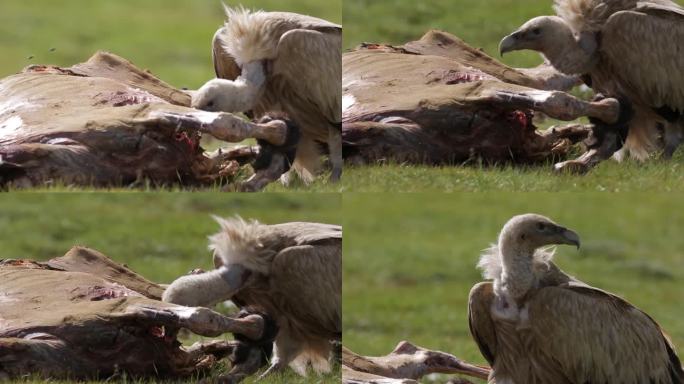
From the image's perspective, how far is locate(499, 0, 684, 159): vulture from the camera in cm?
1279

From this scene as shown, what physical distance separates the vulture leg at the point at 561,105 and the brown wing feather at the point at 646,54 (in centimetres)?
25

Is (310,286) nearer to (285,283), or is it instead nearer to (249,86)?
(285,283)

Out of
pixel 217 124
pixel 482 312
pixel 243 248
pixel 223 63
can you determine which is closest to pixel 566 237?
pixel 482 312

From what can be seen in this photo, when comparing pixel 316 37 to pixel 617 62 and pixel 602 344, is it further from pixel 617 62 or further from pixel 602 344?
pixel 602 344

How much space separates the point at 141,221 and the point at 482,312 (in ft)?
27.1

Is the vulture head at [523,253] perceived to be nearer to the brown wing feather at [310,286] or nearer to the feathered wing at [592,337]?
the feathered wing at [592,337]

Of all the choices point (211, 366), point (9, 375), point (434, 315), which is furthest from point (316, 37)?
point (434, 315)

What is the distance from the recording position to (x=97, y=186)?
12.6 m

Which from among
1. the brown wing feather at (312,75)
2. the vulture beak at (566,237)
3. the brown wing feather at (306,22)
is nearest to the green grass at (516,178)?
the vulture beak at (566,237)

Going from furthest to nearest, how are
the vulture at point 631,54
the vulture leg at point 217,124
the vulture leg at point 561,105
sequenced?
the vulture at point 631,54 → the vulture leg at point 217,124 → the vulture leg at point 561,105

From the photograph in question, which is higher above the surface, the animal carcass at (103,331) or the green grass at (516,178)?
the green grass at (516,178)

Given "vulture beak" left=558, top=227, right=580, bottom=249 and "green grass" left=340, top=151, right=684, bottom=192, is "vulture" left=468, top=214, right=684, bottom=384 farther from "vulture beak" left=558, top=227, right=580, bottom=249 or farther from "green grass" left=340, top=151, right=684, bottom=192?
"green grass" left=340, top=151, right=684, bottom=192

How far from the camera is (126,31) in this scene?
32.2 meters

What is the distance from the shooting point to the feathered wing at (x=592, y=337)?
11828 mm
